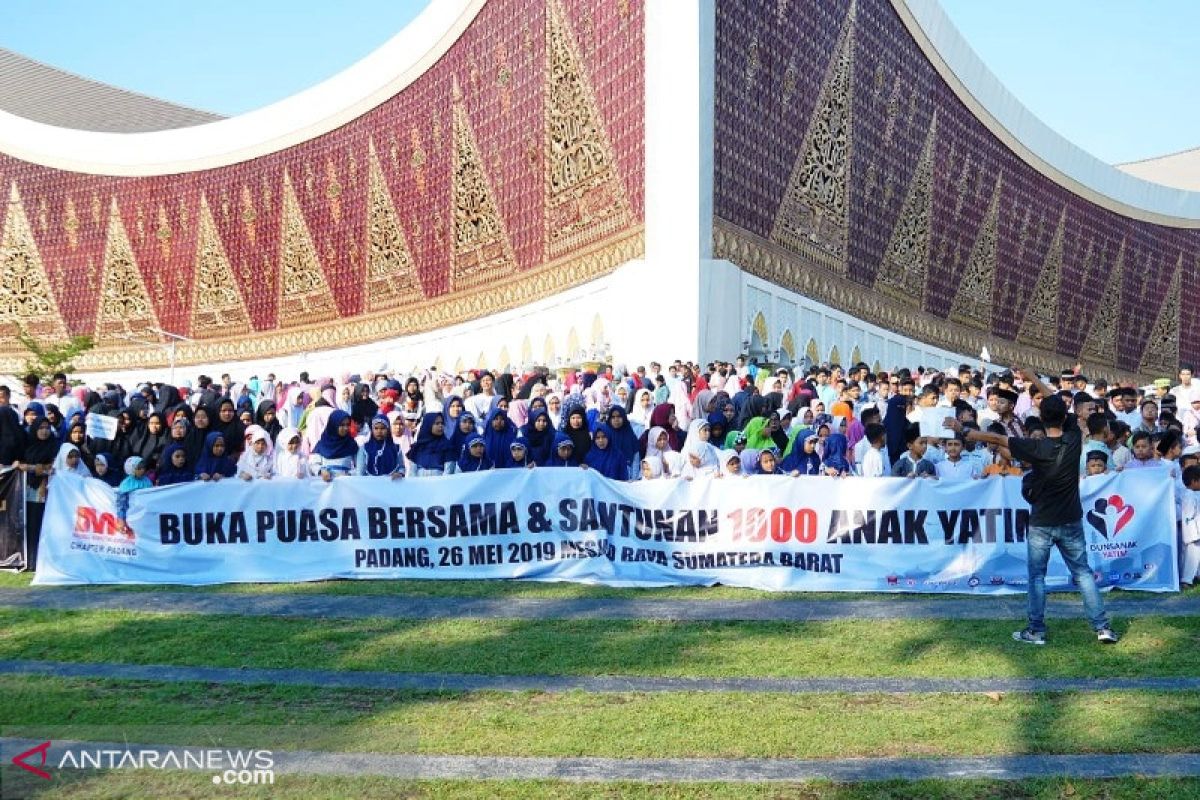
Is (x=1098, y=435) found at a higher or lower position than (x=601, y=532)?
higher

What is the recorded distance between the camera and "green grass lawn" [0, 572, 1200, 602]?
822cm

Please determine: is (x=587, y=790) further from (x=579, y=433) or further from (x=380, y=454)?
(x=380, y=454)

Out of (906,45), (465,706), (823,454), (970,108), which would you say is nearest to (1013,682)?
(465,706)

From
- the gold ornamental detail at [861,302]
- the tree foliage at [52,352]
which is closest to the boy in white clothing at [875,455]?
the gold ornamental detail at [861,302]

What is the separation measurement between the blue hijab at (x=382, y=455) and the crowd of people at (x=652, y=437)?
13 millimetres

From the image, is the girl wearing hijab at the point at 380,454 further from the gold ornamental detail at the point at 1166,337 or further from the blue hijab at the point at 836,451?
the gold ornamental detail at the point at 1166,337

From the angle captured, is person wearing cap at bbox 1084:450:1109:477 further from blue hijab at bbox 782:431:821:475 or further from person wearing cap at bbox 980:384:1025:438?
blue hijab at bbox 782:431:821:475

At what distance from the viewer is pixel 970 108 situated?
26.9 meters

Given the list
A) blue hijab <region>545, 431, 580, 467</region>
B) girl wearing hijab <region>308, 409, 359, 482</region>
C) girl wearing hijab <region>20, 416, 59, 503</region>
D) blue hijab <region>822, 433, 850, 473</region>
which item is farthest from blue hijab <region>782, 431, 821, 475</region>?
girl wearing hijab <region>20, 416, 59, 503</region>

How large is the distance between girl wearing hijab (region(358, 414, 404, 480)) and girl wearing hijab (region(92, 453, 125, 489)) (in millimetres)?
1988

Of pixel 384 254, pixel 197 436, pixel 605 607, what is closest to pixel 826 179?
pixel 384 254

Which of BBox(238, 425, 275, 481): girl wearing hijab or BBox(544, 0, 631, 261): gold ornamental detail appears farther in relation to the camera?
BBox(544, 0, 631, 261): gold ornamental detail

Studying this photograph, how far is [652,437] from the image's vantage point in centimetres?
1081

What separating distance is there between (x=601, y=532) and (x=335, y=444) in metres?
3.08
